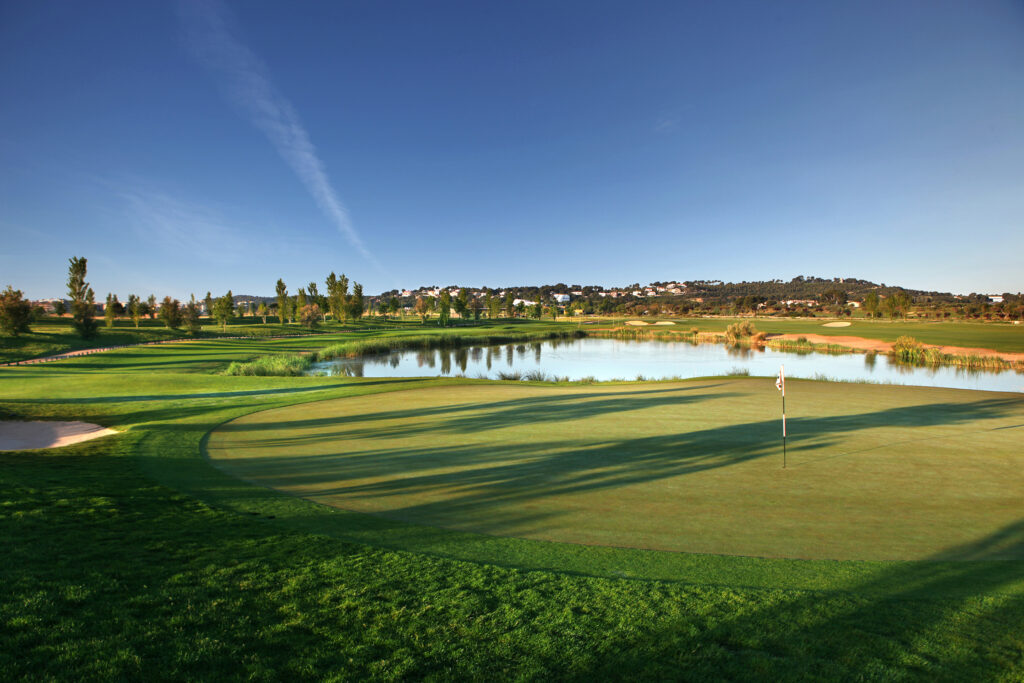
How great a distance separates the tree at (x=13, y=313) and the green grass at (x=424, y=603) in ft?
158

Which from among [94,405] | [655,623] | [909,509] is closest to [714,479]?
[909,509]

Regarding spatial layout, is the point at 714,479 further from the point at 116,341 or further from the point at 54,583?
the point at 116,341

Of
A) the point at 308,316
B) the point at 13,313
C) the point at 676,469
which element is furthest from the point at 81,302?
the point at 676,469

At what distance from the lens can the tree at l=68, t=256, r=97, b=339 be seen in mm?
49125

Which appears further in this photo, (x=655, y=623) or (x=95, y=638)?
(x=655, y=623)

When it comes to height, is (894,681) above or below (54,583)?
below

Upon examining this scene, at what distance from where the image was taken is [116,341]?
51281 millimetres

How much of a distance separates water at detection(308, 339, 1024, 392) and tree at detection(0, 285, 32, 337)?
27210 millimetres

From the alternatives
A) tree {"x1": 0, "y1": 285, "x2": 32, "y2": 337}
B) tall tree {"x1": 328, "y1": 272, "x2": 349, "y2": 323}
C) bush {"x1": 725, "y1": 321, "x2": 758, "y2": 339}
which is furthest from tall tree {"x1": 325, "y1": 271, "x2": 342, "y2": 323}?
bush {"x1": 725, "y1": 321, "x2": 758, "y2": 339}

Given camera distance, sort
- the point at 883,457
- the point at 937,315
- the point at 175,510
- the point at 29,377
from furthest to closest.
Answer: the point at 937,315 → the point at 29,377 → the point at 883,457 → the point at 175,510

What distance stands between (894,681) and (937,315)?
4951 inches

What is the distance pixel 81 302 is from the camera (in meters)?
50.8

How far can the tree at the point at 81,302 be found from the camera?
161 ft

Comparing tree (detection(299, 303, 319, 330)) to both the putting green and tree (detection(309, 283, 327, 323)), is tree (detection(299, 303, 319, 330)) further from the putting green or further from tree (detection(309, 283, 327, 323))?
the putting green
